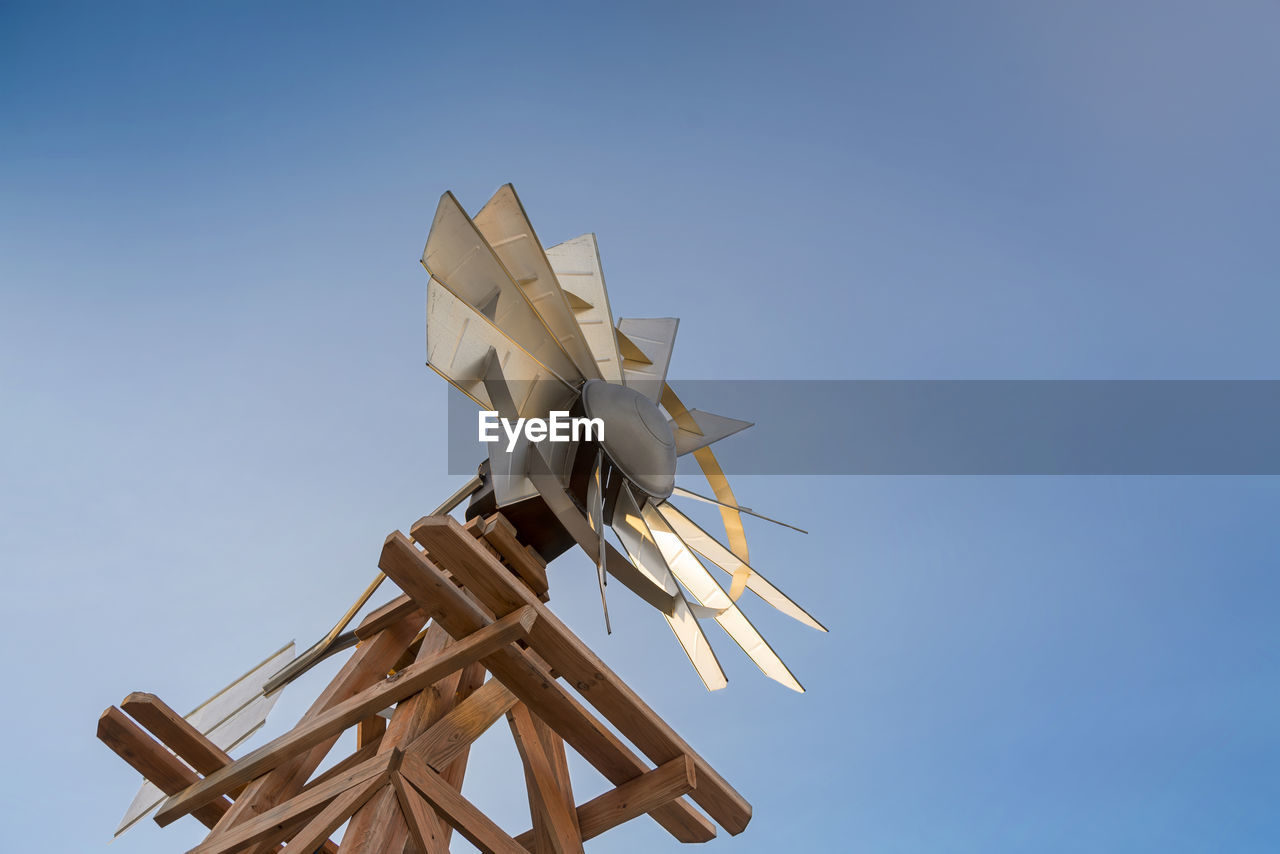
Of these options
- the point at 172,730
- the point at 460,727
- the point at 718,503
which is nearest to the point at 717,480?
the point at 718,503

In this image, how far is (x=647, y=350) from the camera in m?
5.52

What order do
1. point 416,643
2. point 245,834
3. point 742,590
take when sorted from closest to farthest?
point 245,834, point 416,643, point 742,590

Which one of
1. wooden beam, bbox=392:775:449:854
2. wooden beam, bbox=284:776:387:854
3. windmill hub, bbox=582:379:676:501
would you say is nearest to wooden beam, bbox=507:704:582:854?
wooden beam, bbox=392:775:449:854

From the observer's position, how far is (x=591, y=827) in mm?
3779

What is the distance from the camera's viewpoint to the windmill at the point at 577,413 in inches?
168

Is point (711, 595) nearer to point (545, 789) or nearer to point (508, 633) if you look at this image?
point (545, 789)

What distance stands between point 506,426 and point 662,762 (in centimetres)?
171

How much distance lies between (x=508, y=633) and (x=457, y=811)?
65cm

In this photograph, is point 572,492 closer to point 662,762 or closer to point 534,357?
point 534,357

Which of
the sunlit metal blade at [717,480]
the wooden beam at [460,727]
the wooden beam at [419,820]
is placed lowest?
the wooden beam at [419,820]

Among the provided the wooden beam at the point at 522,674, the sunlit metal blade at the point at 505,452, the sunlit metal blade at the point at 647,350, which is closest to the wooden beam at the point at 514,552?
the sunlit metal blade at the point at 505,452

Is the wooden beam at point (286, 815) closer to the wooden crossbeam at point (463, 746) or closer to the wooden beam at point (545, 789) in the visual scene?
the wooden crossbeam at point (463, 746)

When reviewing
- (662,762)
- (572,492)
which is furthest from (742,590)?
(662,762)

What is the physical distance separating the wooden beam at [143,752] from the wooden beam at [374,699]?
23 centimetres
